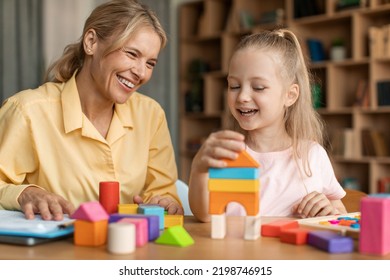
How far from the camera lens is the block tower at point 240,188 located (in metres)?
0.94

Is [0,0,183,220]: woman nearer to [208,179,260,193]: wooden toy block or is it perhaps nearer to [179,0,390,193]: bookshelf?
[208,179,260,193]: wooden toy block

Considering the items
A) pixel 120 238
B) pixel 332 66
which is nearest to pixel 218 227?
pixel 120 238

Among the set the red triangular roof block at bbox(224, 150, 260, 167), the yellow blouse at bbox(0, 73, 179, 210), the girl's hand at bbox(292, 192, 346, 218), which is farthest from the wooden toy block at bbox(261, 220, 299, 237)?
the yellow blouse at bbox(0, 73, 179, 210)

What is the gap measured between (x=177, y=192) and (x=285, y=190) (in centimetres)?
50

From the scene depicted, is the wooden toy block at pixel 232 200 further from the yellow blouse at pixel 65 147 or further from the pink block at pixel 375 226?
the yellow blouse at pixel 65 147

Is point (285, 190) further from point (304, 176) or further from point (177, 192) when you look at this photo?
point (177, 192)

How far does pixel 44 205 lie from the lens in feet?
3.64

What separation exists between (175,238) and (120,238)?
11 centimetres

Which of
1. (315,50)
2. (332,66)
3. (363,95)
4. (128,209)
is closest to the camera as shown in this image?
(128,209)

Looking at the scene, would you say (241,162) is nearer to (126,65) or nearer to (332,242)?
(332,242)

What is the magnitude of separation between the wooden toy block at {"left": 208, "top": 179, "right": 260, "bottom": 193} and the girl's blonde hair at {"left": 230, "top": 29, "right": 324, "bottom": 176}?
0.62m

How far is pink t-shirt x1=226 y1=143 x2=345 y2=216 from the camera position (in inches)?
58.9

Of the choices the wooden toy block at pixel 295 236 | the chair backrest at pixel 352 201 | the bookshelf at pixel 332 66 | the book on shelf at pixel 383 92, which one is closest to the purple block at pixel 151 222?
the wooden toy block at pixel 295 236

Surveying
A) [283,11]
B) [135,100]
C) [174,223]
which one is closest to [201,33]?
[283,11]
